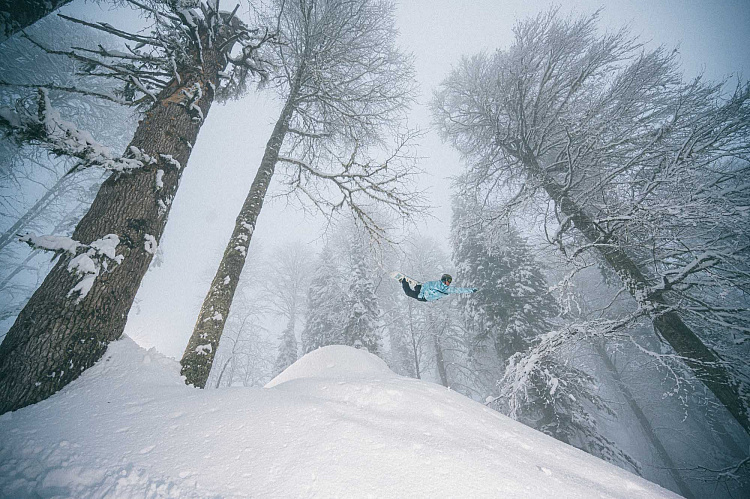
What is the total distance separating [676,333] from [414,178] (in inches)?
177

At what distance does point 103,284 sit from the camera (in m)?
2.14

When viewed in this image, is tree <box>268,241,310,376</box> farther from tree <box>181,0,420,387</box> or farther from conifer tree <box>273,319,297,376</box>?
tree <box>181,0,420,387</box>

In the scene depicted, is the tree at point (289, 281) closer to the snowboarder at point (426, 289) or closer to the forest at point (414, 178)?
the forest at point (414, 178)

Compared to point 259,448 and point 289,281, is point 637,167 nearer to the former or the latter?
point 259,448

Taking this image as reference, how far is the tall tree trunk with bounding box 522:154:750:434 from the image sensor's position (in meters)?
3.39

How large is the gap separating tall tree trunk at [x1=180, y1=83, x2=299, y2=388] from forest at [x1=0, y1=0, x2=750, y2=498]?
0.03 m

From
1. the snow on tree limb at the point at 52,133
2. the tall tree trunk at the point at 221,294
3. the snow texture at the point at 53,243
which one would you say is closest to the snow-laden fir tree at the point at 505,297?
the tall tree trunk at the point at 221,294

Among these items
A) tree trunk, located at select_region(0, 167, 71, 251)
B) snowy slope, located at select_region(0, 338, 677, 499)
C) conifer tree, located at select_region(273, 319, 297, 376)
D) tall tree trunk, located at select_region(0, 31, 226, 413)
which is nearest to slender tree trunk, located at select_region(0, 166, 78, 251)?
tree trunk, located at select_region(0, 167, 71, 251)

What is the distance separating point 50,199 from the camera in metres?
11.2

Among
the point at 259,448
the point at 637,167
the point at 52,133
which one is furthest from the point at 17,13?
the point at 637,167

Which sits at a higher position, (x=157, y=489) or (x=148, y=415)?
(x=148, y=415)

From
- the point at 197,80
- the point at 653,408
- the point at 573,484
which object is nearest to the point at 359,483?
the point at 573,484

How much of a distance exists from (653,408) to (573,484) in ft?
71.0

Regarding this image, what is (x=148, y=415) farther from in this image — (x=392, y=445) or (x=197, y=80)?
(x=197, y=80)
